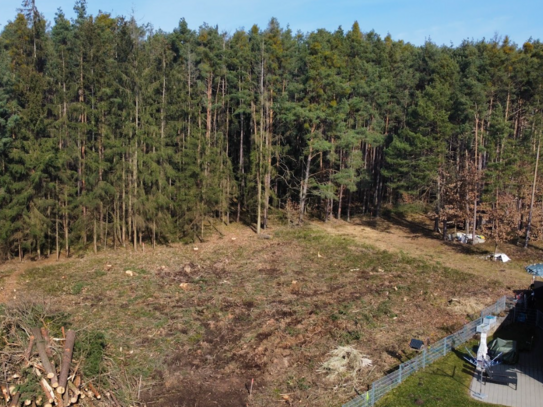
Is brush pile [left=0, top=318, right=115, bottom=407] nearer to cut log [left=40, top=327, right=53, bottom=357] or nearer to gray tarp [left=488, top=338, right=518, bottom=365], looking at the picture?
cut log [left=40, top=327, right=53, bottom=357]

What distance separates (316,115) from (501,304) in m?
20.3

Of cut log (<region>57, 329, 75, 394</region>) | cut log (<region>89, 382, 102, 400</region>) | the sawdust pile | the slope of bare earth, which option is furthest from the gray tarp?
cut log (<region>57, 329, 75, 394</region>)

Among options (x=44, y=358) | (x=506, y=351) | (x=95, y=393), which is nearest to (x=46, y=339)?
(x=44, y=358)

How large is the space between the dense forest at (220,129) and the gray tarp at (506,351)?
1429 cm

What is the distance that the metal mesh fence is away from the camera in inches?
540

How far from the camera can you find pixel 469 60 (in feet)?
135

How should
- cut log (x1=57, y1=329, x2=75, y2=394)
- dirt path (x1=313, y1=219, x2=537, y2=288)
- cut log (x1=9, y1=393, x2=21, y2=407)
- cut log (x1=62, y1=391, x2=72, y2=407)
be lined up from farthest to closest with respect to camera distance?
dirt path (x1=313, y1=219, x2=537, y2=288), cut log (x1=57, y1=329, x2=75, y2=394), cut log (x1=62, y1=391, x2=72, y2=407), cut log (x1=9, y1=393, x2=21, y2=407)

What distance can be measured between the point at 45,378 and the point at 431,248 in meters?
26.7

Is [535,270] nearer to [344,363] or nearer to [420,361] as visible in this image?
[420,361]

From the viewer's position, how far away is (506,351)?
52.9 ft

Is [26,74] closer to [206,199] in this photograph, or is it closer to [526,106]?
[206,199]

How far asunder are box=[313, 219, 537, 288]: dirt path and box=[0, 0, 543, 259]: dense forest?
6.08 feet

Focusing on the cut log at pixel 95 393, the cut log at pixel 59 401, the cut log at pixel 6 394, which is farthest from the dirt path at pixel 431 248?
the cut log at pixel 6 394

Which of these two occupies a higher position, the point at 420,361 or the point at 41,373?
the point at 41,373
